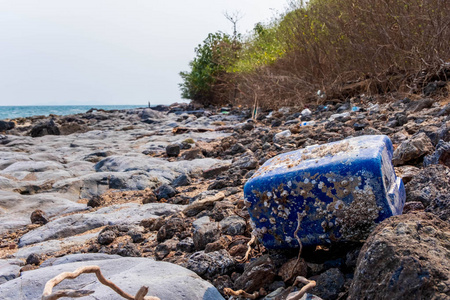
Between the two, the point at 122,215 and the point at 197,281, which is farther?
the point at 122,215

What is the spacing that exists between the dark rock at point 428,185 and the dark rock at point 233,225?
98 centimetres

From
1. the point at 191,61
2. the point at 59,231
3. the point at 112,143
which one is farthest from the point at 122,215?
the point at 191,61

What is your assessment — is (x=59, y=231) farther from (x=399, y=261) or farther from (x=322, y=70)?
(x=322, y=70)

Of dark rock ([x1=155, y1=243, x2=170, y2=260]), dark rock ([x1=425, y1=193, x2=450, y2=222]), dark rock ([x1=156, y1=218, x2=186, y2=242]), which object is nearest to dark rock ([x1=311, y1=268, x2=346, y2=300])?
dark rock ([x1=425, y1=193, x2=450, y2=222])

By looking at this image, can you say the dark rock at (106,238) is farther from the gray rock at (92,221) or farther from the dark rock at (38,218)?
the dark rock at (38,218)

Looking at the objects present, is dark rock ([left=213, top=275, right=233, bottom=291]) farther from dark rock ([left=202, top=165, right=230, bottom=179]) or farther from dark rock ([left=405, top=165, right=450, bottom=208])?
dark rock ([left=202, top=165, right=230, bottom=179])

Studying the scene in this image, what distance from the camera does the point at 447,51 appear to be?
19.6 ft

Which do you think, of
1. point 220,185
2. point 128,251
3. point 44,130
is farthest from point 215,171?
point 44,130

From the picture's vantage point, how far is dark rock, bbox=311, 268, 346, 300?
1525mm

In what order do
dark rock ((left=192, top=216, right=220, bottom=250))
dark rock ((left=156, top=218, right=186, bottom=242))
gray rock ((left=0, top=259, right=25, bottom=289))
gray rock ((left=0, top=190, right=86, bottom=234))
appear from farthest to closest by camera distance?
gray rock ((left=0, top=190, right=86, bottom=234)) → dark rock ((left=156, top=218, right=186, bottom=242)) → dark rock ((left=192, top=216, right=220, bottom=250)) → gray rock ((left=0, top=259, right=25, bottom=289))

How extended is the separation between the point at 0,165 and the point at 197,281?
19.6 feet

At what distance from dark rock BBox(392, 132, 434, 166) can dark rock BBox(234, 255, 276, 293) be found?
1620 mm

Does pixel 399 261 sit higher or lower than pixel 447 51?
lower

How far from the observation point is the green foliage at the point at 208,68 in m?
20.5
